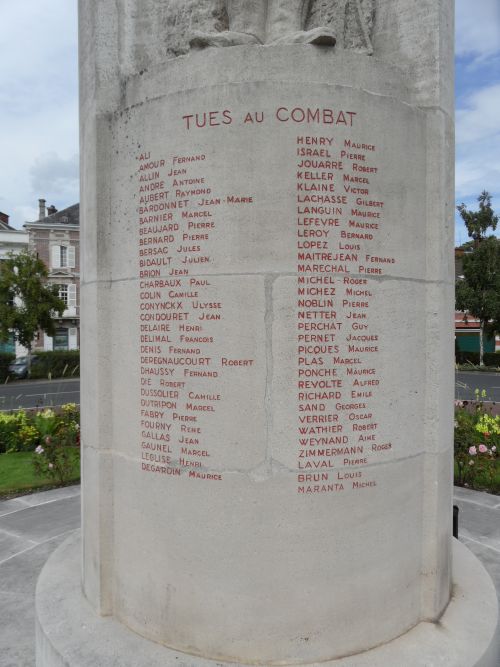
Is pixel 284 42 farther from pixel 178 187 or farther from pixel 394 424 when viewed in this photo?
pixel 394 424

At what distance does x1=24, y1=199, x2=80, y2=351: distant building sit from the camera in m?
51.1

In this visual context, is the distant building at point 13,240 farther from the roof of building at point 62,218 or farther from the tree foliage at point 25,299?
the tree foliage at point 25,299

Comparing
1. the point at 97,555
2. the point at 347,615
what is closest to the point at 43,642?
the point at 97,555

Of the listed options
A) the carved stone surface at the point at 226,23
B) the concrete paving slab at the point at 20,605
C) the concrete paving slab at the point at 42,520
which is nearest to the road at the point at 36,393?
the concrete paving slab at the point at 42,520

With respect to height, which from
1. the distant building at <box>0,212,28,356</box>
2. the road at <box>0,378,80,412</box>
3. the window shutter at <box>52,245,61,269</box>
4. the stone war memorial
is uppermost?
the distant building at <box>0,212,28,356</box>

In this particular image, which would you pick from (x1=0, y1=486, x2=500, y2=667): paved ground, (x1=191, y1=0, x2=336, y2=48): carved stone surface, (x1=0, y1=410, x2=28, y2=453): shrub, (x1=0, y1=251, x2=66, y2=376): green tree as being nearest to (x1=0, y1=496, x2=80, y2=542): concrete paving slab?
(x1=0, y1=486, x2=500, y2=667): paved ground

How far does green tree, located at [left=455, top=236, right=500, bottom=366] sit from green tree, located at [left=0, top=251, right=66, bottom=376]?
29.8 metres

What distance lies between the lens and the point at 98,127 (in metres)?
4.18

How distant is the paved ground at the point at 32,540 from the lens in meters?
4.45

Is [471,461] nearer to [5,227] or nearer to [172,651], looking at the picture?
[172,651]

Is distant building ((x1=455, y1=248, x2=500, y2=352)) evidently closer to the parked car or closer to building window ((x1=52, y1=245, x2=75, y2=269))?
Result: building window ((x1=52, y1=245, x2=75, y2=269))

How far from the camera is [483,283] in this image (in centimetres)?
3906

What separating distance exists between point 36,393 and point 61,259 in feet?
88.6

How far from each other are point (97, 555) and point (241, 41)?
4.12 metres
